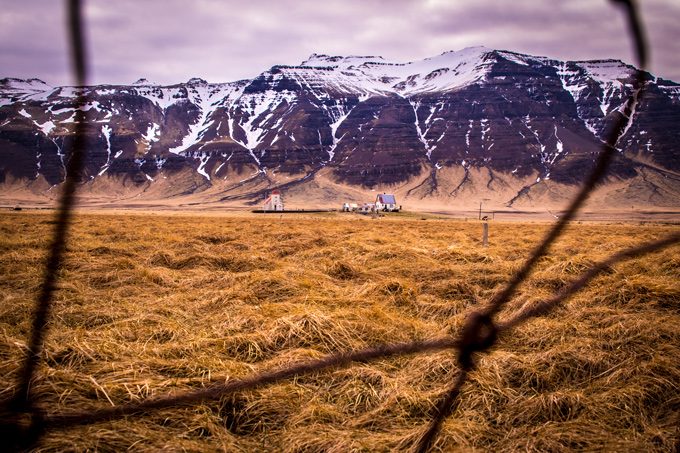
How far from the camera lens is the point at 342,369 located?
3.94 m

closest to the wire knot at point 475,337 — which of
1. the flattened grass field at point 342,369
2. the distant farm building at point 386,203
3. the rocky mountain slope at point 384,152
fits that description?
the flattened grass field at point 342,369

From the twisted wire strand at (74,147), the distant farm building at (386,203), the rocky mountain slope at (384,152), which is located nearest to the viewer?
the twisted wire strand at (74,147)

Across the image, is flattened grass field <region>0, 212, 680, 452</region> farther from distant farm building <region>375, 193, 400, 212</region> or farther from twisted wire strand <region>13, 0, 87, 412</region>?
distant farm building <region>375, 193, 400, 212</region>

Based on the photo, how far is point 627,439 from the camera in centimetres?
295

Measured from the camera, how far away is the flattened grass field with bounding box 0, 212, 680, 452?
2.96 meters

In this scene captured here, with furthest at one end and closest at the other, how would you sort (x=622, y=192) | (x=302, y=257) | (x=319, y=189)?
(x=319, y=189) → (x=622, y=192) → (x=302, y=257)

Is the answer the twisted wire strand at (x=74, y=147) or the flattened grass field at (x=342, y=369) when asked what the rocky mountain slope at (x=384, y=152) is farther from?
the twisted wire strand at (x=74, y=147)

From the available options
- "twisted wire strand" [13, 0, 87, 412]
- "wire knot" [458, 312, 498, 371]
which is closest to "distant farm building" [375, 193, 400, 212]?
"wire knot" [458, 312, 498, 371]

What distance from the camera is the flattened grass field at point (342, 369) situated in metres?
2.96

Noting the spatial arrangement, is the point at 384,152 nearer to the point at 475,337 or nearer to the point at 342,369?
the point at 342,369

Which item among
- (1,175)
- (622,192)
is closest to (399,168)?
(622,192)

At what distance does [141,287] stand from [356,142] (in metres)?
175

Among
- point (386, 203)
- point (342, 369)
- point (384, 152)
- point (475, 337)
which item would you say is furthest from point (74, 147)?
point (384, 152)

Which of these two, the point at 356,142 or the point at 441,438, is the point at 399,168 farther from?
the point at 441,438
